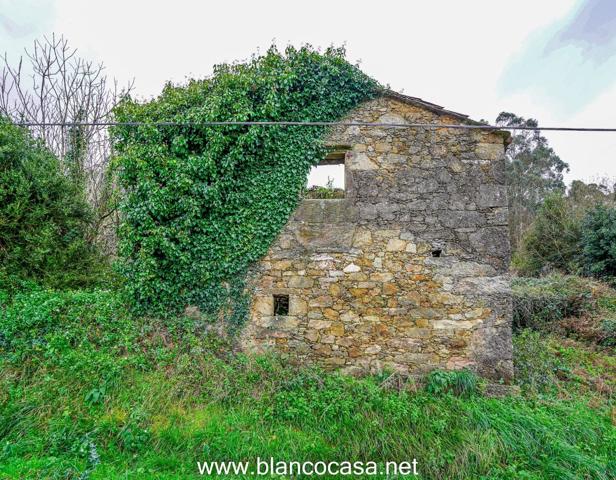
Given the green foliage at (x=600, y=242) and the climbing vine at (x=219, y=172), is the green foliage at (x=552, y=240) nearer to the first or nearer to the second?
the green foliage at (x=600, y=242)

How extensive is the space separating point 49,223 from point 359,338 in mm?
5532

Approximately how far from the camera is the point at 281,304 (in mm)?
4996

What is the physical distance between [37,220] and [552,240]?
14052mm

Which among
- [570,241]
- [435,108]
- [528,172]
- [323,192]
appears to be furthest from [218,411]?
[528,172]

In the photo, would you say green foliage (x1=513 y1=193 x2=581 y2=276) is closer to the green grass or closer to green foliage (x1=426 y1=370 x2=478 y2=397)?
the green grass

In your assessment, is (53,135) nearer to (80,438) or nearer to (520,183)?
(80,438)

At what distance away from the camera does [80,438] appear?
331 centimetres

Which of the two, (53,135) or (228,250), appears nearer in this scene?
(228,250)

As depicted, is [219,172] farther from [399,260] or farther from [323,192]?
[399,260]

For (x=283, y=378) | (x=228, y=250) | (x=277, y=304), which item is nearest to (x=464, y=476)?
(x=283, y=378)

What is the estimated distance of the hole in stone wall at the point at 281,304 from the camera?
491 cm

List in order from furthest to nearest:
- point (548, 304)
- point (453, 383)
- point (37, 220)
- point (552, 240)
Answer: point (552, 240) < point (548, 304) < point (37, 220) < point (453, 383)

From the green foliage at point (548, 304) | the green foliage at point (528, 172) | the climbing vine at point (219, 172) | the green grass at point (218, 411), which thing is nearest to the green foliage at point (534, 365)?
the green grass at point (218, 411)

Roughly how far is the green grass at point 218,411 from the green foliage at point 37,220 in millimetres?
617
